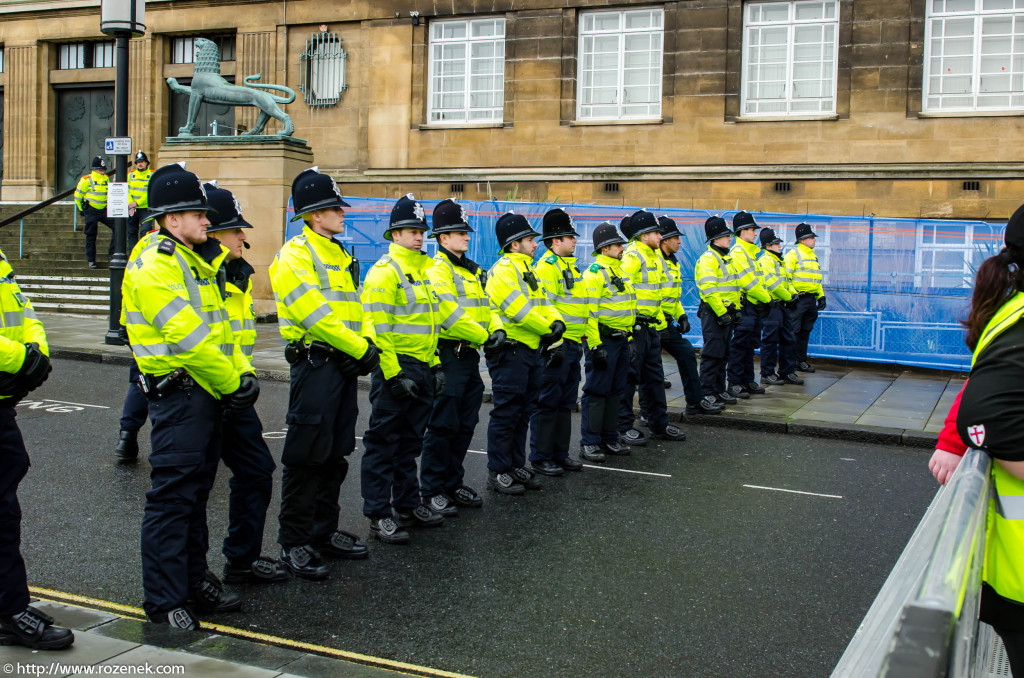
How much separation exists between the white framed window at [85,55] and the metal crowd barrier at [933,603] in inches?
1071

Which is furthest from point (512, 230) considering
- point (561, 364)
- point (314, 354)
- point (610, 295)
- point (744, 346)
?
point (744, 346)

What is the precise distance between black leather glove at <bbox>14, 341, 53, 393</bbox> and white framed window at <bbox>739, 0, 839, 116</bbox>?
17.5 m

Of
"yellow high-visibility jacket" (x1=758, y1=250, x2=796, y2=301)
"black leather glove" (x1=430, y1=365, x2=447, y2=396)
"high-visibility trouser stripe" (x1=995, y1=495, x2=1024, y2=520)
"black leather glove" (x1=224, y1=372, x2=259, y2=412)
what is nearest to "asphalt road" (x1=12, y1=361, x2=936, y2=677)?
"black leather glove" (x1=430, y1=365, x2=447, y2=396)

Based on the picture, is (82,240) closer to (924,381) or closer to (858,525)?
(924,381)

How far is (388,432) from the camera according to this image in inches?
245

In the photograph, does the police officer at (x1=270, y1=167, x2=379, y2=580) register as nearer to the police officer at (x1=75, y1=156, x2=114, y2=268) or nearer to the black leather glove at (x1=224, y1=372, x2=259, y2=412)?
the black leather glove at (x1=224, y1=372, x2=259, y2=412)

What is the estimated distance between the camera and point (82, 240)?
22.3 meters

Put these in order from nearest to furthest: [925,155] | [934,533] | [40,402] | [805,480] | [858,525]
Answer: [934,533] → [858,525] → [805,480] → [40,402] → [925,155]

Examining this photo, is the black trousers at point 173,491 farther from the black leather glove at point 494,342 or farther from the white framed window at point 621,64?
the white framed window at point 621,64

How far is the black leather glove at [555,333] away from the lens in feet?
25.2

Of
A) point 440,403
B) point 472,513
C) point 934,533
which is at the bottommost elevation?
point 472,513

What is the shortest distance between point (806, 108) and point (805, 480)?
13130mm

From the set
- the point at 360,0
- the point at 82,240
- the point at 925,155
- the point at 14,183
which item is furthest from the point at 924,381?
the point at 14,183

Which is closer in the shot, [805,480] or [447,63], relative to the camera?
[805,480]
